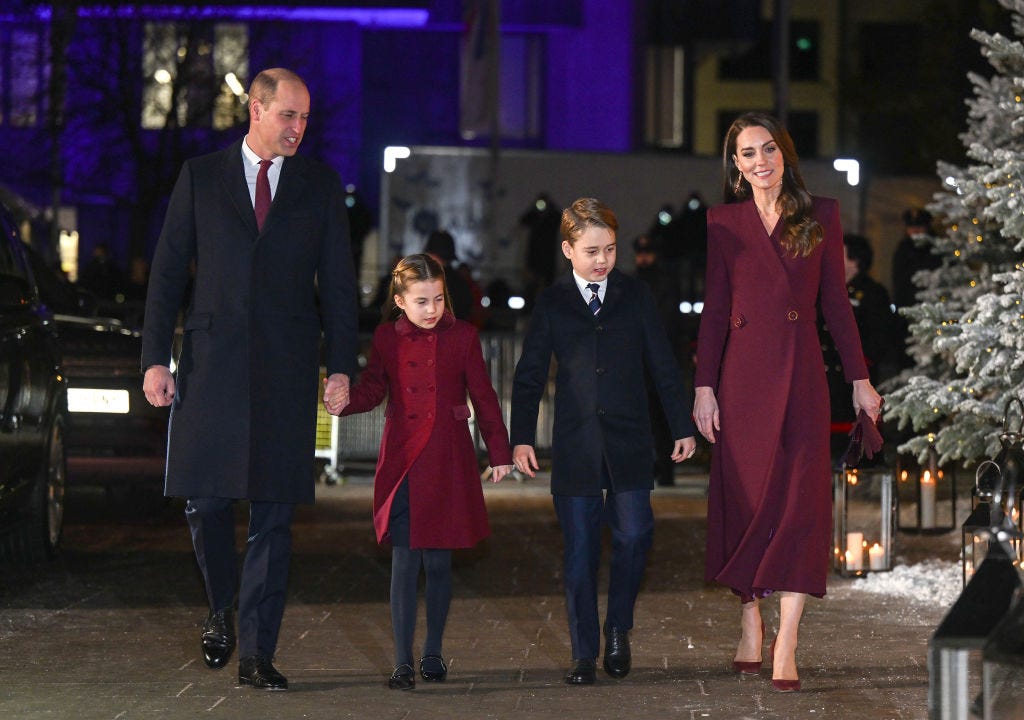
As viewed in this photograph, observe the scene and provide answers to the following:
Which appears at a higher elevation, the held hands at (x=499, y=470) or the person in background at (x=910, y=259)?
the person in background at (x=910, y=259)

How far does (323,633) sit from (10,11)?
78.9 ft

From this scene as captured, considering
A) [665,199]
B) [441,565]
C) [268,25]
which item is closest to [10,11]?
[268,25]

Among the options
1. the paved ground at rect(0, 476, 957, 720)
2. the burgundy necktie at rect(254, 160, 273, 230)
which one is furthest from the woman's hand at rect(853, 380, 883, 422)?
the burgundy necktie at rect(254, 160, 273, 230)

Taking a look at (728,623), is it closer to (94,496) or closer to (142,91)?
(94,496)

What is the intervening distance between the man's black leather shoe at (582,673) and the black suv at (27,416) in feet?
11.8

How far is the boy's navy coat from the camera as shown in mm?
7625

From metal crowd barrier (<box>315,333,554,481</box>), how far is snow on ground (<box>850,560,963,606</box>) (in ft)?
17.6

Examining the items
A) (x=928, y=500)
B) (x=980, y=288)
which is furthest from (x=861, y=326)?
(x=928, y=500)

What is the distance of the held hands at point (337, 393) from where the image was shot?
7352 mm

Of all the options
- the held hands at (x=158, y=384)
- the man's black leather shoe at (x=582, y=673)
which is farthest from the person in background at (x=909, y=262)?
the held hands at (x=158, y=384)

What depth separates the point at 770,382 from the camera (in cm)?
746

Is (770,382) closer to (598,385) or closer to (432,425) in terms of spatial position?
(598,385)

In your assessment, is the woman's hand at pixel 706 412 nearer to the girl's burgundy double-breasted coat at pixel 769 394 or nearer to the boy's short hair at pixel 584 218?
the girl's burgundy double-breasted coat at pixel 769 394

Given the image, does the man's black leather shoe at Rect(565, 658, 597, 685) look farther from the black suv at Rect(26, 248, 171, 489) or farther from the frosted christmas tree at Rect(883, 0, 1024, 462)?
the black suv at Rect(26, 248, 171, 489)
